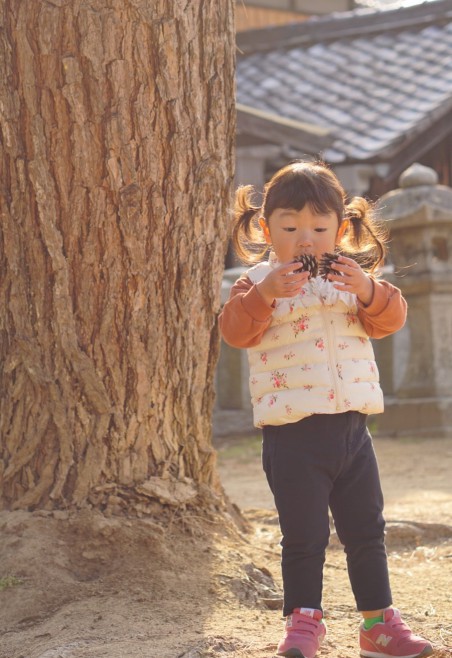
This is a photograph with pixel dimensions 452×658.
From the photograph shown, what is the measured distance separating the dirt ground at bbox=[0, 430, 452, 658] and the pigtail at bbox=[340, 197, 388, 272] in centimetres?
112

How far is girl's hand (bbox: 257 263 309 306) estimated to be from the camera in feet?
8.80

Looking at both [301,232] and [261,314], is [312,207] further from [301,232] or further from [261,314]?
[261,314]

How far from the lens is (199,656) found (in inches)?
106

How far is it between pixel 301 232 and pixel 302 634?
3.51 feet

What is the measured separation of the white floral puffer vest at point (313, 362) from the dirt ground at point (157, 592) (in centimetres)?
66

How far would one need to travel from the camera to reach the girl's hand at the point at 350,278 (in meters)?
2.75

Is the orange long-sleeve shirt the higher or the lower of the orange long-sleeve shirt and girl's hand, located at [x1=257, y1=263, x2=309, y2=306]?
the lower

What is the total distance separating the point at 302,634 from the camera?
271 centimetres

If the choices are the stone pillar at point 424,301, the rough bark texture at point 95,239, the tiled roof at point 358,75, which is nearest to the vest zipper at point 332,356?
the rough bark texture at point 95,239

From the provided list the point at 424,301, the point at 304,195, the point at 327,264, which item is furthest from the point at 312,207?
the point at 424,301

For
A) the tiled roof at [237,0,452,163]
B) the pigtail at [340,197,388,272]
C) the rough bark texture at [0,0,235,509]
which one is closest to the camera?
the pigtail at [340,197,388,272]

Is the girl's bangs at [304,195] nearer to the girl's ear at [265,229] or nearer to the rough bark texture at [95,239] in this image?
the girl's ear at [265,229]

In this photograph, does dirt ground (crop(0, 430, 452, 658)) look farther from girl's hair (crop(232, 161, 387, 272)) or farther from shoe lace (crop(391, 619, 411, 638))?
girl's hair (crop(232, 161, 387, 272))

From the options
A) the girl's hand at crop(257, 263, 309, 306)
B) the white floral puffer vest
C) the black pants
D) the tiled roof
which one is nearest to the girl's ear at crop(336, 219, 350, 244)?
the white floral puffer vest
